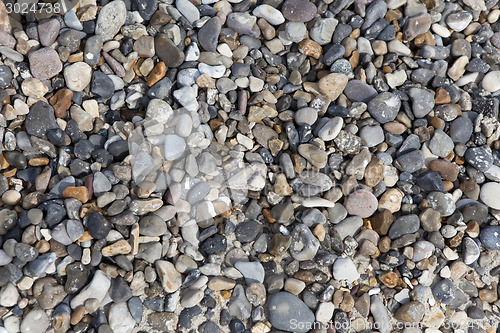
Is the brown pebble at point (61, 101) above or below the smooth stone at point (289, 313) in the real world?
above

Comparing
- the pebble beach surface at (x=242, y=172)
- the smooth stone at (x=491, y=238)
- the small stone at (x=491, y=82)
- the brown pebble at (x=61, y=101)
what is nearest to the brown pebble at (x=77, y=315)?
the pebble beach surface at (x=242, y=172)

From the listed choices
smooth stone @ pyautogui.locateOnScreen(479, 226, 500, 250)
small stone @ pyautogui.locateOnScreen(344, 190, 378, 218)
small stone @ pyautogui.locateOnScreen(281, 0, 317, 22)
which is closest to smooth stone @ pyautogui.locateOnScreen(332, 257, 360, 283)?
small stone @ pyautogui.locateOnScreen(344, 190, 378, 218)

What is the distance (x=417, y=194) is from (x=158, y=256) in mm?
1131

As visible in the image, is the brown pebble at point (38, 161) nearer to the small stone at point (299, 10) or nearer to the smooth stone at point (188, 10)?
the smooth stone at point (188, 10)

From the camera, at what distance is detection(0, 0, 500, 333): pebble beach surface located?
5.07 ft

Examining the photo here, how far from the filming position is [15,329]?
1.47 m

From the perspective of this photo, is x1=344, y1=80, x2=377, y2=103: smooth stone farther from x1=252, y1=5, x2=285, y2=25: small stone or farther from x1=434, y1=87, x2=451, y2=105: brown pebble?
x1=252, y1=5, x2=285, y2=25: small stone

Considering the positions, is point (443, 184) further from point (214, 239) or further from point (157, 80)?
point (157, 80)

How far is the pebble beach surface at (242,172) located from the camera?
1.54 metres

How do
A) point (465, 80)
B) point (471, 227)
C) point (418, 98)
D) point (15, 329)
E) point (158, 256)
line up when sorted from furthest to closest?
point (465, 80) < point (418, 98) < point (471, 227) < point (158, 256) < point (15, 329)

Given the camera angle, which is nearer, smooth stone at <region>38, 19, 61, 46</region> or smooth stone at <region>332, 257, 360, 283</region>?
smooth stone at <region>332, 257, 360, 283</region>

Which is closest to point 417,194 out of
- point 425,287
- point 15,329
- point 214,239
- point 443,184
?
point 443,184

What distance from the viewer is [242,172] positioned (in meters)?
1.69

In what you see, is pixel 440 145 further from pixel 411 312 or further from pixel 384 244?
pixel 411 312
